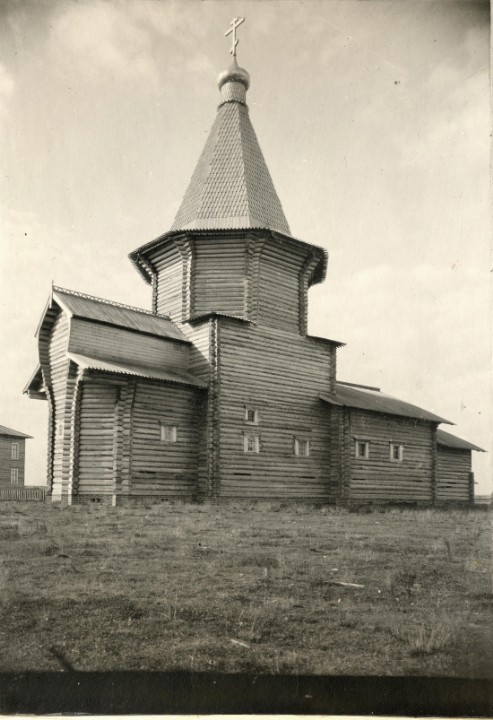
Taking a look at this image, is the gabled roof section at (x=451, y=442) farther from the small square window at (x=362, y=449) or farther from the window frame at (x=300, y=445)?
the window frame at (x=300, y=445)

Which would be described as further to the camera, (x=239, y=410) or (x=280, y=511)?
(x=239, y=410)

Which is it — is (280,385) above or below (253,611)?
above

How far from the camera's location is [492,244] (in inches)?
293

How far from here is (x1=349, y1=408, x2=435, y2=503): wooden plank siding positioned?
26953 millimetres

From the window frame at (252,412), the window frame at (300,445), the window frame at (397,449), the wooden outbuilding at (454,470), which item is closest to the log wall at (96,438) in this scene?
the window frame at (252,412)

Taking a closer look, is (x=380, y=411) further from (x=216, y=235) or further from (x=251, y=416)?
(x=216, y=235)

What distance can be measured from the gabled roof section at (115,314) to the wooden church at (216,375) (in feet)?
0.22

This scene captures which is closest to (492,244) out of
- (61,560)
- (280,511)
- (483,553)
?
(483,553)

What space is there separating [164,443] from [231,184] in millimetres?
10777

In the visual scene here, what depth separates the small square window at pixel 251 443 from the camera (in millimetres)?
22873

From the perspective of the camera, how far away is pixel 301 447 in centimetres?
2502

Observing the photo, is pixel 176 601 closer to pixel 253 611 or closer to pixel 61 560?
pixel 253 611

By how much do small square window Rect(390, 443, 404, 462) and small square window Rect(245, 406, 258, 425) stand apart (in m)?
8.92

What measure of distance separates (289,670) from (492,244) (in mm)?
5242
